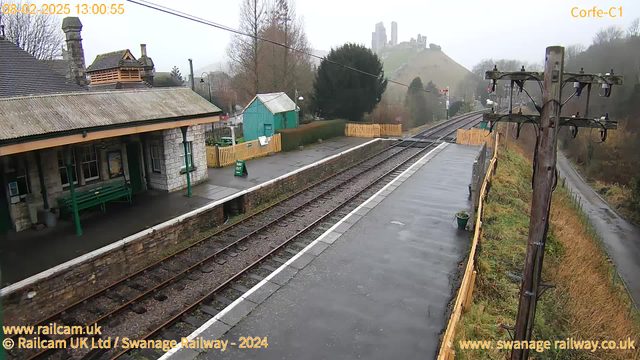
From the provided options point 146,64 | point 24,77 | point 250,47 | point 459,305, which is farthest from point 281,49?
point 459,305

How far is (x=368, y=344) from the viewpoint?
7.26 m

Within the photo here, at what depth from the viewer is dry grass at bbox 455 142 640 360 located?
25.7 ft

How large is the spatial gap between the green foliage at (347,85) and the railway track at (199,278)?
804 inches

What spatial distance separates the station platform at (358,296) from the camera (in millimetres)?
7207

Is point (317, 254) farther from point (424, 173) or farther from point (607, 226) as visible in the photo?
point (607, 226)

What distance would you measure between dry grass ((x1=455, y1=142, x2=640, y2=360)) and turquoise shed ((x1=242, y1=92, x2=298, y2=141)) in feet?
50.8

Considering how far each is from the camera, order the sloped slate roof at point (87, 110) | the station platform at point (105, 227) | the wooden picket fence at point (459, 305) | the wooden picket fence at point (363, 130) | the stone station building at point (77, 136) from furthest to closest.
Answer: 1. the wooden picket fence at point (363, 130)
2. the stone station building at point (77, 136)
3. the sloped slate roof at point (87, 110)
4. the station platform at point (105, 227)
5. the wooden picket fence at point (459, 305)

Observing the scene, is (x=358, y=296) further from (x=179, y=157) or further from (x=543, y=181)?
(x=179, y=157)

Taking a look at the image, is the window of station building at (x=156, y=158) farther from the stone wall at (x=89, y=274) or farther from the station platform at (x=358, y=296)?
the station platform at (x=358, y=296)

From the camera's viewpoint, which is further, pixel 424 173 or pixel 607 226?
pixel 607 226

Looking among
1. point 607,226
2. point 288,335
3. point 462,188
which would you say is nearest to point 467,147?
point 607,226

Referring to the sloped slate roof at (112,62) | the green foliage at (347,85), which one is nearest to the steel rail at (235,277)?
the sloped slate roof at (112,62)

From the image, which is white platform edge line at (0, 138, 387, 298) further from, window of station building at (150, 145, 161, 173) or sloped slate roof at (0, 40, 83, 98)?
sloped slate roof at (0, 40, 83, 98)

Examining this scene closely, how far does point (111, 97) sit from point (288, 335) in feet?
34.0
